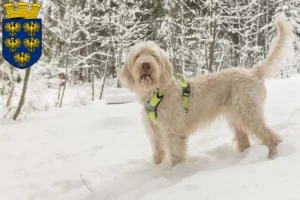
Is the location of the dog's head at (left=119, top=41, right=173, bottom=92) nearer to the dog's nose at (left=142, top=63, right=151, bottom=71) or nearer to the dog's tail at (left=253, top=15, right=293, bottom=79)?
the dog's nose at (left=142, top=63, right=151, bottom=71)

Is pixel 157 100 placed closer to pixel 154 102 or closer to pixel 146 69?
pixel 154 102

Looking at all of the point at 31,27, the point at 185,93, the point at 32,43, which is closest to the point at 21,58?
the point at 32,43

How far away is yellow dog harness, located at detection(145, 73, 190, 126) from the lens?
155 inches

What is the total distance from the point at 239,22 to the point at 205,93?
23541 mm

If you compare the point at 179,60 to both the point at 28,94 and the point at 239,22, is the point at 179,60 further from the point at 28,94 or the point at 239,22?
the point at 28,94

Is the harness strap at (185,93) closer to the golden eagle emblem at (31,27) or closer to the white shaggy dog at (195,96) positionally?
the white shaggy dog at (195,96)

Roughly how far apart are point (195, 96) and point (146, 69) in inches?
30.9

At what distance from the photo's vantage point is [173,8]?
17.7m

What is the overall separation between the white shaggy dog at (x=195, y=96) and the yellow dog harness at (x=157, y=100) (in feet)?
0.16

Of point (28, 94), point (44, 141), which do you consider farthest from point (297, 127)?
point (28, 94)

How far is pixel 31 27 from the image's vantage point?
812 cm

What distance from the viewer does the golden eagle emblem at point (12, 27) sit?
7.75m

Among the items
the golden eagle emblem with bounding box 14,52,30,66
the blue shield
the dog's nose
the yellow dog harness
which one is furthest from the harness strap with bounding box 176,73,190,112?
the golden eagle emblem with bounding box 14,52,30,66

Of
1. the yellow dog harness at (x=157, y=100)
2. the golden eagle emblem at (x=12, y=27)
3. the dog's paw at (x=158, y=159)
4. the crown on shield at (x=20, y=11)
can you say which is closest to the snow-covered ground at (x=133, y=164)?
the dog's paw at (x=158, y=159)
